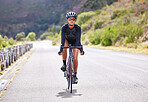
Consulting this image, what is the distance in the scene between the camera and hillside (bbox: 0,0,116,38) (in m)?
159

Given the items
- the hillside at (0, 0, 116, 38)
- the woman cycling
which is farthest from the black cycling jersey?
the hillside at (0, 0, 116, 38)

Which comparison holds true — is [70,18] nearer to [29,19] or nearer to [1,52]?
[1,52]

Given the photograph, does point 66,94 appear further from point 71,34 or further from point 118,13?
point 118,13

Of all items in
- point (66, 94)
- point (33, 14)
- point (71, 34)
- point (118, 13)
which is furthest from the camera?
point (33, 14)

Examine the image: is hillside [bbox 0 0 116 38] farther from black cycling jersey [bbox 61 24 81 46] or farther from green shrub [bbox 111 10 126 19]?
black cycling jersey [bbox 61 24 81 46]

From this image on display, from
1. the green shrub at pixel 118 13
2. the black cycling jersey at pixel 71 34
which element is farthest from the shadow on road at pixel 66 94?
the green shrub at pixel 118 13

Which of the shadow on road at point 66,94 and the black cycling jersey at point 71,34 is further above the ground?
the black cycling jersey at point 71,34

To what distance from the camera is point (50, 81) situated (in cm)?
899

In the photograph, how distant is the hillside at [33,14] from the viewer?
159 m

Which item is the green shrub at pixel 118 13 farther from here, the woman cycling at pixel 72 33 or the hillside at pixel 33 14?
the hillside at pixel 33 14

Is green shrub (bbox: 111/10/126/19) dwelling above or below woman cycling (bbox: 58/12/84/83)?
above

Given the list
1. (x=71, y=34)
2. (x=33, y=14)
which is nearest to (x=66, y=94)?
(x=71, y=34)

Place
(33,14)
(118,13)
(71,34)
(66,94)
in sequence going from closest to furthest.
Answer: (66,94), (71,34), (118,13), (33,14)

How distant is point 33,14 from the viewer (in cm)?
17800
